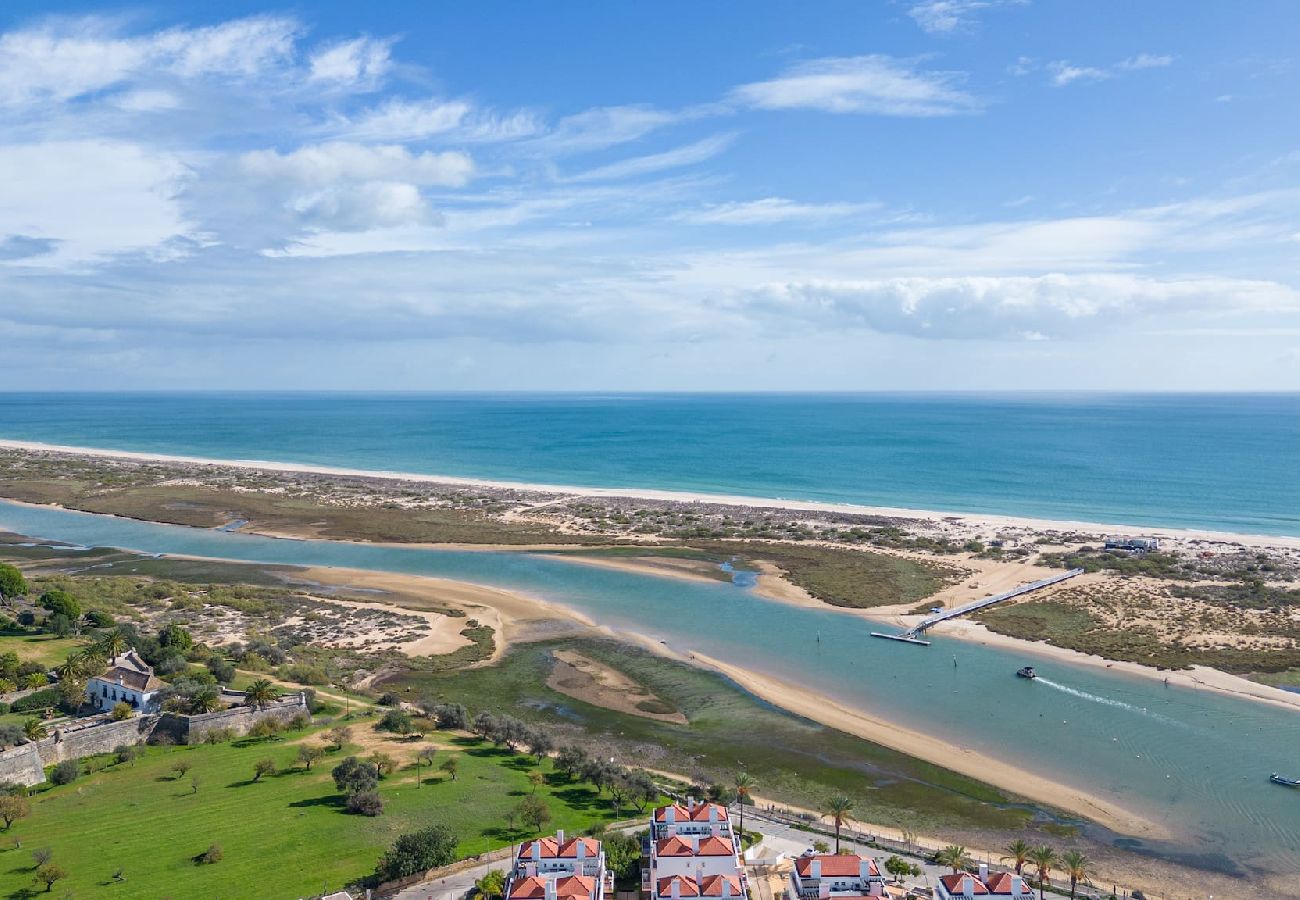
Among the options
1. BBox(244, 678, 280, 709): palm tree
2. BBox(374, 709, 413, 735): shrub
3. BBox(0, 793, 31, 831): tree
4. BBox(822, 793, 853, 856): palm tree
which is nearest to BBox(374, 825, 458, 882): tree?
BBox(374, 709, 413, 735): shrub

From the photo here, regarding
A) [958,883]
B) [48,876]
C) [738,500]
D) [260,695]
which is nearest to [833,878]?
[958,883]

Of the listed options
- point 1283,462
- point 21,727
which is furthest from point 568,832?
point 1283,462

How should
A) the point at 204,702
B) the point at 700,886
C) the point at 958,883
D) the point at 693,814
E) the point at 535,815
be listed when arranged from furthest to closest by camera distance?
the point at 204,702, the point at 535,815, the point at 693,814, the point at 958,883, the point at 700,886

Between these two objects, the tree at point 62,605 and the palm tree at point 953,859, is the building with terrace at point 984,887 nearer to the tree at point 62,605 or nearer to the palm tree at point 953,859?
the palm tree at point 953,859

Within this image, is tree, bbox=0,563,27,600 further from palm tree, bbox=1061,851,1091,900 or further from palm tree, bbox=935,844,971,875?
palm tree, bbox=1061,851,1091,900

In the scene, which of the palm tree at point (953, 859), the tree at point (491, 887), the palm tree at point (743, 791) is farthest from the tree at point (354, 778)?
the palm tree at point (953, 859)

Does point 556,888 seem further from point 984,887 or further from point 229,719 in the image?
point 229,719

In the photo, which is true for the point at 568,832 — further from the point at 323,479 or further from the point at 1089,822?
the point at 323,479
